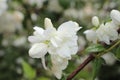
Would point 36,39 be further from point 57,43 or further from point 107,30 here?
point 107,30

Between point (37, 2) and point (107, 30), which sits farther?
point (37, 2)

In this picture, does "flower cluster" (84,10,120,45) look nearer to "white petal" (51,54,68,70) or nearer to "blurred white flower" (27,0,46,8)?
"white petal" (51,54,68,70)

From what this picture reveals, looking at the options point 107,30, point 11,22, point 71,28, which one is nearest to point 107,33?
point 107,30

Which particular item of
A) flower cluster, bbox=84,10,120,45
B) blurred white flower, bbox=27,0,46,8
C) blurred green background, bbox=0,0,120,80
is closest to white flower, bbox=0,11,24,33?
blurred green background, bbox=0,0,120,80

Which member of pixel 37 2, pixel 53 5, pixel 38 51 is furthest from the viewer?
pixel 53 5

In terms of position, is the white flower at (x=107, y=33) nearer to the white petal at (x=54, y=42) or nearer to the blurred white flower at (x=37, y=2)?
the white petal at (x=54, y=42)

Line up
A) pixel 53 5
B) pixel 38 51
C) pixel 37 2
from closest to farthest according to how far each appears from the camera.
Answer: pixel 38 51
pixel 37 2
pixel 53 5
